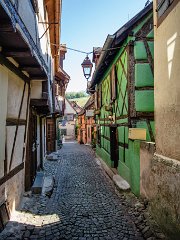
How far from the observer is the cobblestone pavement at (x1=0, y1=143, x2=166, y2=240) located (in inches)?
185

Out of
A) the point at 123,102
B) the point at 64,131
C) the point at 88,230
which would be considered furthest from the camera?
the point at 64,131

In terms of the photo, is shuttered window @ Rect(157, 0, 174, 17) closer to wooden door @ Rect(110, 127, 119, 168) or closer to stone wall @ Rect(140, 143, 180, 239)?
stone wall @ Rect(140, 143, 180, 239)

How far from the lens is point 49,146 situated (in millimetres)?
17969

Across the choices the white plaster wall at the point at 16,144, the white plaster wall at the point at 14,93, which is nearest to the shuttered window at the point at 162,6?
the white plaster wall at the point at 14,93

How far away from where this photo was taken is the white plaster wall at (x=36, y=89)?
7055mm

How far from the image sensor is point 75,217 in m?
5.59

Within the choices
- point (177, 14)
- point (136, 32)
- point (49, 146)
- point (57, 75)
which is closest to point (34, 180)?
point (136, 32)

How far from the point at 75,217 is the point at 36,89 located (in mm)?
3633

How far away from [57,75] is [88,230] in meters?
14.9

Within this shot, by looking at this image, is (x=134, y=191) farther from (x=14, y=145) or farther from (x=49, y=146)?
(x=49, y=146)

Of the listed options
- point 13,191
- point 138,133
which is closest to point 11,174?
point 13,191

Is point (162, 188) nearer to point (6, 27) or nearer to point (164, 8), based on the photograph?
point (164, 8)

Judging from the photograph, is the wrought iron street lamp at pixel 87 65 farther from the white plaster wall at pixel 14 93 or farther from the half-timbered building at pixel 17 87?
the white plaster wall at pixel 14 93

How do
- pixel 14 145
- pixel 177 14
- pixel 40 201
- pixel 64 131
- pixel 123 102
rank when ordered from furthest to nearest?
pixel 64 131 < pixel 123 102 < pixel 40 201 < pixel 14 145 < pixel 177 14
